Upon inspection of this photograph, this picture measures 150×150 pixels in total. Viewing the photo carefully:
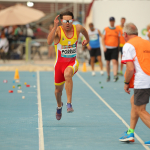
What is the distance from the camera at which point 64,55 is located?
7.49 m

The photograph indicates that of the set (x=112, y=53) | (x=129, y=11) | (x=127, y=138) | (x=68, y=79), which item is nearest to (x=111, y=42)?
(x=112, y=53)

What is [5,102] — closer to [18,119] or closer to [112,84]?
[18,119]

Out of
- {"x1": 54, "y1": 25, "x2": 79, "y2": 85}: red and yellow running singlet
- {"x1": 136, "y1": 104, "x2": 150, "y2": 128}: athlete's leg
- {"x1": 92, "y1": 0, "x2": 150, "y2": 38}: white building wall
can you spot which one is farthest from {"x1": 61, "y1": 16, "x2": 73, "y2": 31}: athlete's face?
{"x1": 92, "y1": 0, "x2": 150, "y2": 38}: white building wall

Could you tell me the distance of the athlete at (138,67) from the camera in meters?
5.65

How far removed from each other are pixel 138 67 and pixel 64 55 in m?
2.11

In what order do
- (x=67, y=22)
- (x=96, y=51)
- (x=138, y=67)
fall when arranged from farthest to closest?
1. (x=96, y=51)
2. (x=67, y=22)
3. (x=138, y=67)

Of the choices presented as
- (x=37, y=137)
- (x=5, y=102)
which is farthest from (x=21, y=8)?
(x=37, y=137)

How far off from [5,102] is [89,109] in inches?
91.5

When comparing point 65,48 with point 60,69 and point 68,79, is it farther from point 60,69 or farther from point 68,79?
point 68,79

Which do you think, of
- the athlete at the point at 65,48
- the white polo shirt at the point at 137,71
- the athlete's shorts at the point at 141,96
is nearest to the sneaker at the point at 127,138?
the athlete's shorts at the point at 141,96

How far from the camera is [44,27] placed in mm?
32531

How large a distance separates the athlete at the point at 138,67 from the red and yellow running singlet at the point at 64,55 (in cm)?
180

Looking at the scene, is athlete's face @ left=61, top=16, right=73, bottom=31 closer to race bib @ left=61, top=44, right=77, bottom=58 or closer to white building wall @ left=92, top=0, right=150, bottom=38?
race bib @ left=61, top=44, right=77, bottom=58

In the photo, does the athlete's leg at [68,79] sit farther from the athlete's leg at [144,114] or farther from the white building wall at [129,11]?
the white building wall at [129,11]
